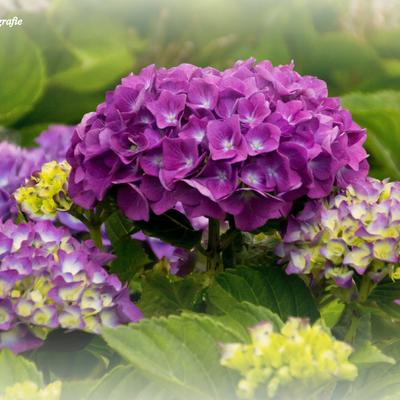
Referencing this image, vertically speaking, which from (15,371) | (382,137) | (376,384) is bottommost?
(382,137)

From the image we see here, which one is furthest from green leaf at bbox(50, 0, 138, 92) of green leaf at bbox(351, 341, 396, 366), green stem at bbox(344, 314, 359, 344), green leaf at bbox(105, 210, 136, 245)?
green leaf at bbox(351, 341, 396, 366)

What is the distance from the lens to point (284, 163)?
69cm

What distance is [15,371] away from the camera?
0.61m

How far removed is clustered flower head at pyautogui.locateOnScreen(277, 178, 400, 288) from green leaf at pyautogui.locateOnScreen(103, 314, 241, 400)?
5.0 inches

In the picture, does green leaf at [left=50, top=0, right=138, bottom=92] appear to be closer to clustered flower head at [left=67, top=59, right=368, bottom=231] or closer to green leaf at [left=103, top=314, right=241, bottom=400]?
clustered flower head at [left=67, top=59, right=368, bottom=231]

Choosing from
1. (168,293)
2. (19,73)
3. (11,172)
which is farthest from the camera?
(19,73)

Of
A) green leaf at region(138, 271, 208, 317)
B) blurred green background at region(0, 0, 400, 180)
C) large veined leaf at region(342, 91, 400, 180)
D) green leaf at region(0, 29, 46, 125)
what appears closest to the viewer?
green leaf at region(138, 271, 208, 317)

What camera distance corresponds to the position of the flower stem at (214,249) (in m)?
0.78

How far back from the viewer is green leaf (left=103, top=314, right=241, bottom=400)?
57 centimetres

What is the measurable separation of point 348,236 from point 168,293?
0.55 feet

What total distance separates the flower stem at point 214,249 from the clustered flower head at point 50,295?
0.11 m

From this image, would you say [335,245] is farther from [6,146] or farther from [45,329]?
[6,146]

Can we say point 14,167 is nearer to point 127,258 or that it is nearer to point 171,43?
point 127,258

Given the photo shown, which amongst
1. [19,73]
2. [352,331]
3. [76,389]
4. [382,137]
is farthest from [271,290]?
[19,73]
